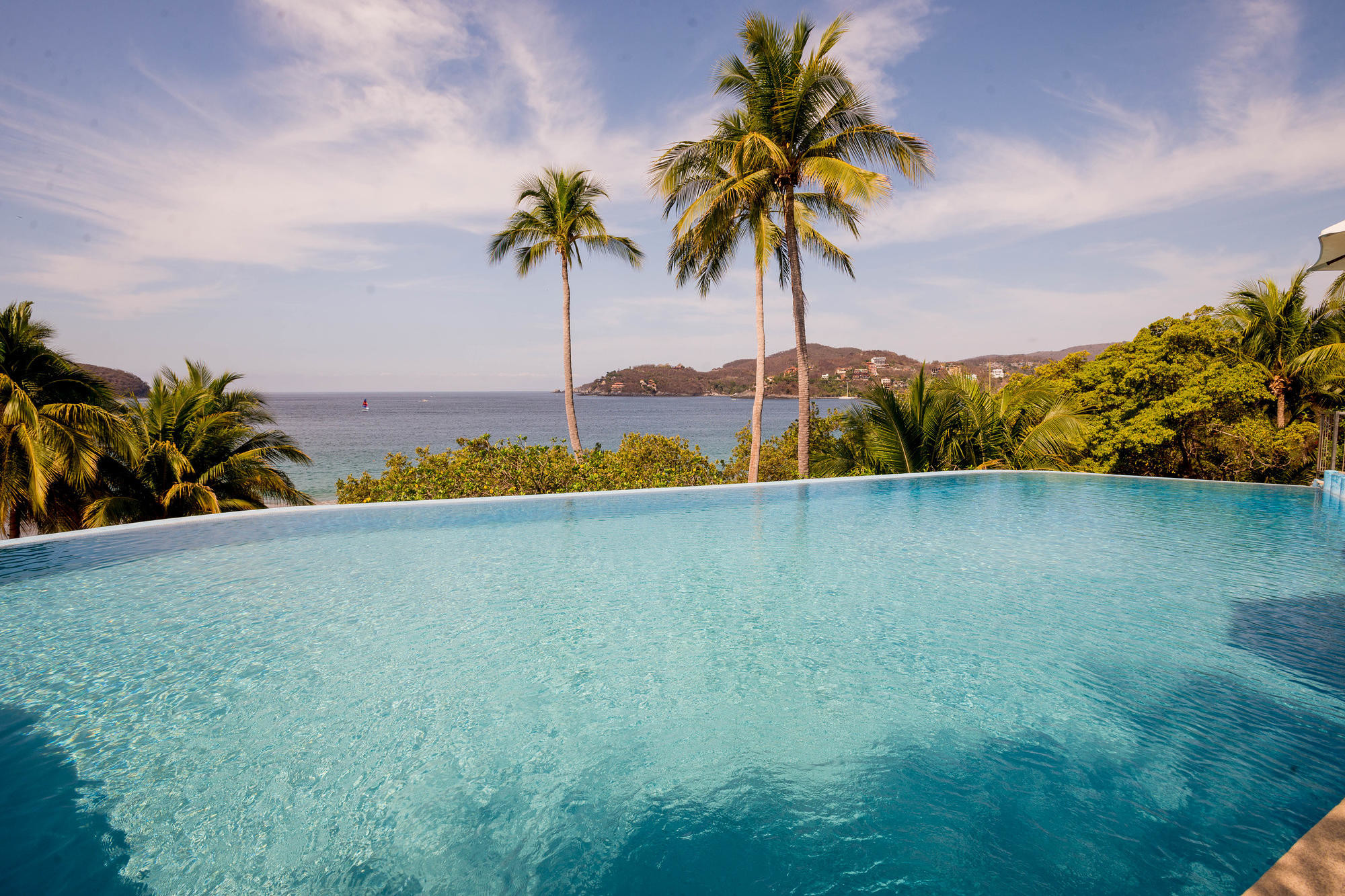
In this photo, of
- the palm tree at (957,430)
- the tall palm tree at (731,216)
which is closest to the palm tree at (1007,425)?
the palm tree at (957,430)

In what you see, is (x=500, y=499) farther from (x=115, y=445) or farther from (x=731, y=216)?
(x=731, y=216)

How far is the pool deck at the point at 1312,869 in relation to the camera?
1.51 m

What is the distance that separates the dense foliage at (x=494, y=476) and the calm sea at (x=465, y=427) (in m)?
6.98

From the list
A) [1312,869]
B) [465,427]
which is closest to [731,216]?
[1312,869]

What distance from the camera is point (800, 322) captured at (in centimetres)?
1126

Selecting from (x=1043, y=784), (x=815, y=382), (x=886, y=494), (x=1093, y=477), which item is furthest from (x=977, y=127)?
(x=815, y=382)

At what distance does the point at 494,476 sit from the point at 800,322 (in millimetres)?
6137

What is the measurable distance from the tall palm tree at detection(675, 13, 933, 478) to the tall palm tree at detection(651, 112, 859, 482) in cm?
29

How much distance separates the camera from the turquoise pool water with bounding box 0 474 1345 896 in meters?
2.04

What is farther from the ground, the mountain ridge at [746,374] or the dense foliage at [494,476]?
the mountain ridge at [746,374]

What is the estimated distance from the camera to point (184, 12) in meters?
10.4

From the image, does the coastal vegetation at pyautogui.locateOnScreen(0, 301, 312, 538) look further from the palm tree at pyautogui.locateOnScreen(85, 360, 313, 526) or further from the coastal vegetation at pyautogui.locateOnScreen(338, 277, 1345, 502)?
the coastal vegetation at pyautogui.locateOnScreen(338, 277, 1345, 502)

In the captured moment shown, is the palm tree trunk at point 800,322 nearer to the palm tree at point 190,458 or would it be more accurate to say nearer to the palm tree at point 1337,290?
the palm tree at point 190,458

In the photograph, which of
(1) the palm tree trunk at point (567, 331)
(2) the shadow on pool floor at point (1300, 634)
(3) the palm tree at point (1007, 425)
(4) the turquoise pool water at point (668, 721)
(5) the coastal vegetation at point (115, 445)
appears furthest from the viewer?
(1) the palm tree trunk at point (567, 331)
